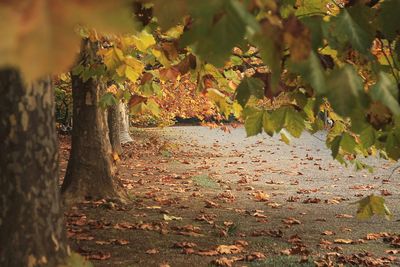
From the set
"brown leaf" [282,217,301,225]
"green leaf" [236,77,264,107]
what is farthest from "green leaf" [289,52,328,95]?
"brown leaf" [282,217,301,225]

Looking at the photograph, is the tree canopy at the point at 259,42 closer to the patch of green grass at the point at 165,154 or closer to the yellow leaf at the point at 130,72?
the yellow leaf at the point at 130,72

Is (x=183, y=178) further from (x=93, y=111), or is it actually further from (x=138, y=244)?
(x=138, y=244)

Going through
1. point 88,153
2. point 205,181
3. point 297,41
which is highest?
point 297,41

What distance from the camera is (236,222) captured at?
7.47m

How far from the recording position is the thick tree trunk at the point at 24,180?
3.06 metres

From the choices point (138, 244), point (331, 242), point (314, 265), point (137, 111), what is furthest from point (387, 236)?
point (137, 111)

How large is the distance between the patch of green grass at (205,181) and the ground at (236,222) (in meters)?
0.03

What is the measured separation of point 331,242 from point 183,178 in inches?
273

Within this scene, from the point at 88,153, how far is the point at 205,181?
15.5ft

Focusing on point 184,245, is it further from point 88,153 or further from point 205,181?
→ point 205,181

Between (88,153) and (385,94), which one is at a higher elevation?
(385,94)

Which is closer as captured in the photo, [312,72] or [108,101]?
[312,72]

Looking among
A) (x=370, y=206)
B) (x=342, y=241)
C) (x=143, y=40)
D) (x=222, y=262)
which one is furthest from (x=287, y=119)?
(x=342, y=241)

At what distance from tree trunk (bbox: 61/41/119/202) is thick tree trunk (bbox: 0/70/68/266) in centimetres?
519
